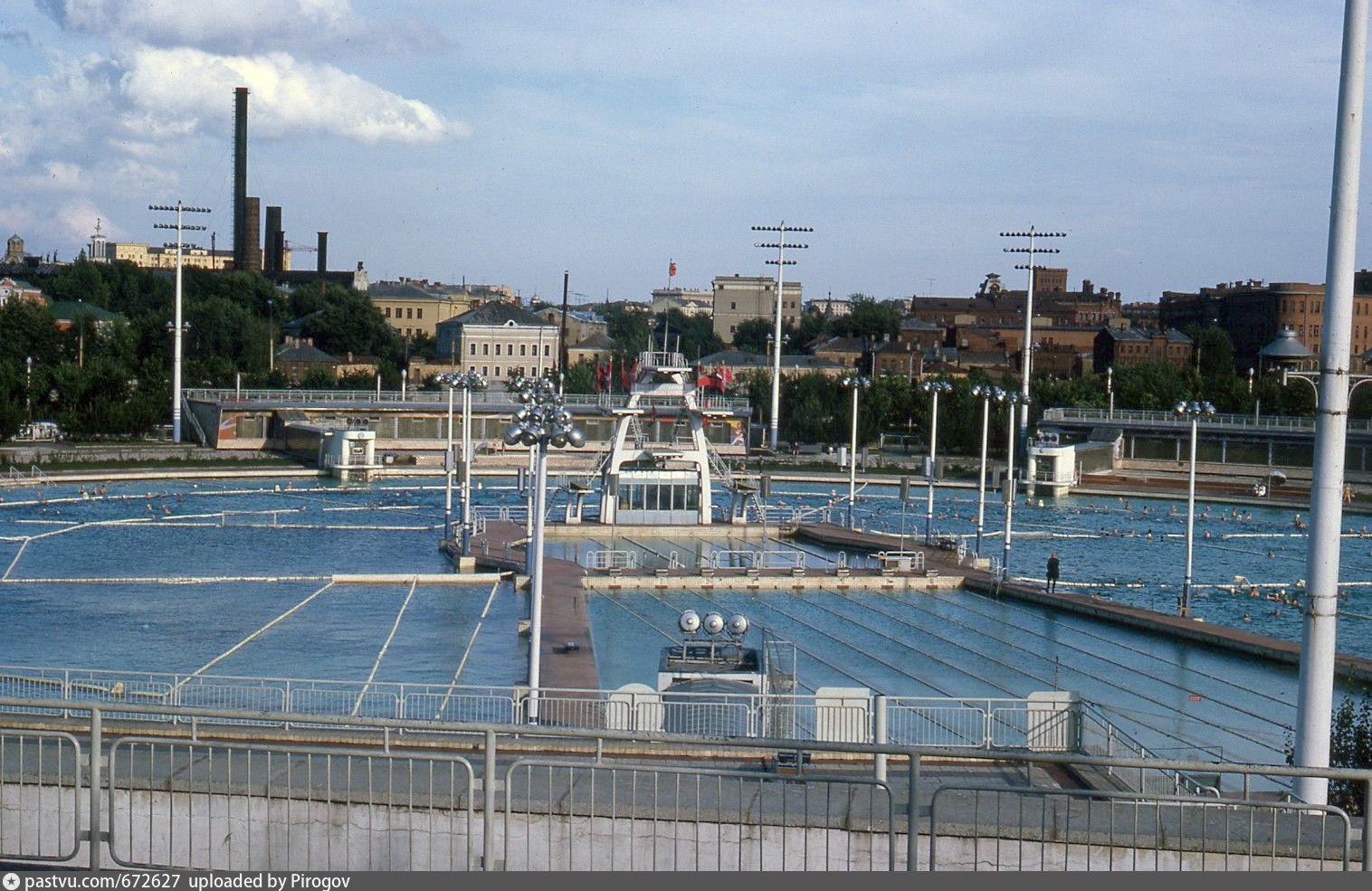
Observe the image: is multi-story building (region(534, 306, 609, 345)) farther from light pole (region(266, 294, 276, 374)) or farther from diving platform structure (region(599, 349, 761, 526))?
diving platform structure (region(599, 349, 761, 526))

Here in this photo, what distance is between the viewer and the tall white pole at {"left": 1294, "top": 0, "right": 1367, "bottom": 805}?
29.4 ft

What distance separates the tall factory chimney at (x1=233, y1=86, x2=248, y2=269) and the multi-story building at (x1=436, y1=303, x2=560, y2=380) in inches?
983

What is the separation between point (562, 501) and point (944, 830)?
37.4m

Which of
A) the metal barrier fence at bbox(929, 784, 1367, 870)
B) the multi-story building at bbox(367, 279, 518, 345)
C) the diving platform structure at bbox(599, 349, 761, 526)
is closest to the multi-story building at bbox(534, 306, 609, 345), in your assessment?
the multi-story building at bbox(367, 279, 518, 345)

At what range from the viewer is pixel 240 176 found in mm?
109812

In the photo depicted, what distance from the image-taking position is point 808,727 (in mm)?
16391

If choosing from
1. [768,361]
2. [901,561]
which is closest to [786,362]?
[768,361]

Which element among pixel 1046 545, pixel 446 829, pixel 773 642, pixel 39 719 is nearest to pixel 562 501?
pixel 1046 545

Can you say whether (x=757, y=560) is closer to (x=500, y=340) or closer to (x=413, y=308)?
(x=500, y=340)

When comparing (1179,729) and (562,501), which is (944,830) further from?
(562,501)

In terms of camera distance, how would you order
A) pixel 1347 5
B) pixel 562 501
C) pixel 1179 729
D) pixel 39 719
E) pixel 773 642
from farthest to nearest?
pixel 562 501 < pixel 773 642 < pixel 1179 729 < pixel 39 719 < pixel 1347 5

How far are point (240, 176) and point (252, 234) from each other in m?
5.63

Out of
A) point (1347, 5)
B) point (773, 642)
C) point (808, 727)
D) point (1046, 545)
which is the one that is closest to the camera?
point (1347, 5)

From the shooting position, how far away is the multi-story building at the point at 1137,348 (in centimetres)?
9900
